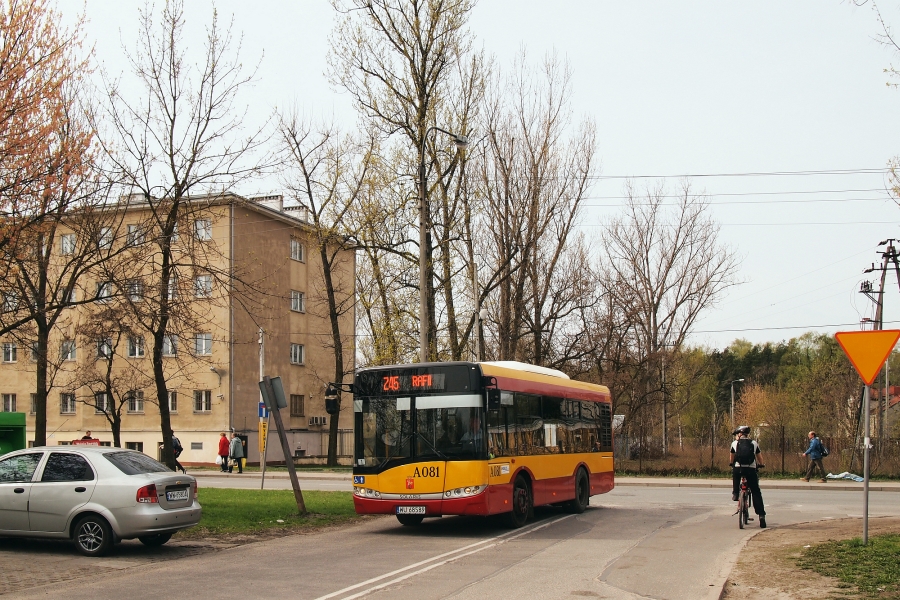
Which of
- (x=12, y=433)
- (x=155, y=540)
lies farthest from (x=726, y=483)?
(x=155, y=540)

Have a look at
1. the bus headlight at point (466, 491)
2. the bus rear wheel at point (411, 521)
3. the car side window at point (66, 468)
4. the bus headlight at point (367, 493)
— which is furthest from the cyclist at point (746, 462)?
the car side window at point (66, 468)

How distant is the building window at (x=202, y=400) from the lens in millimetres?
48688

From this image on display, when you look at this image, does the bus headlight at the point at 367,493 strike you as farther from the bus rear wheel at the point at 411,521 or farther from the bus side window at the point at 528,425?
the bus side window at the point at 528,425

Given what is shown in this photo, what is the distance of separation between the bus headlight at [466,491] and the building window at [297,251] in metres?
40.1

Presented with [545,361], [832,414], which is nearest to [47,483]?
[545,361]

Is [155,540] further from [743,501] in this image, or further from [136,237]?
[743,501]

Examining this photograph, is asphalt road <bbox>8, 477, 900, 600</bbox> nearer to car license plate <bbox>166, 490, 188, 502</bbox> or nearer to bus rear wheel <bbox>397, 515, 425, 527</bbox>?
bus rear wheel <bbox>397, 515, 425, 527</bbox>

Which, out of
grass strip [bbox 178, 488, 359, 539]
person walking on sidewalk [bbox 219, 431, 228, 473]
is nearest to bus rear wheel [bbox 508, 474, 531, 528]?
grass strip [bbox 178, 488, 359, 539]

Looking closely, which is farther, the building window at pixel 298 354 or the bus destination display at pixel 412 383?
the building window at pixel 298 354

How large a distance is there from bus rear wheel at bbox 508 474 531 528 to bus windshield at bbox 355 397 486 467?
1.78m

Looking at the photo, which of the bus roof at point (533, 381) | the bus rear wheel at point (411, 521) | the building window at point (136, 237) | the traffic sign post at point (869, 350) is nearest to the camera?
the traffic sign post at point (869, 350)

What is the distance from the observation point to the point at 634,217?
2053 inches

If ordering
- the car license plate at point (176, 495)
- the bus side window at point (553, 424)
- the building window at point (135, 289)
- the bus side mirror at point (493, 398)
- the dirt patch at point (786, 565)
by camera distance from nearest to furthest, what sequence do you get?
the dirt patch at point (786, 565), the car license plate at point (176, 495), the bus side mirror at point (493, 398), the building window at point (135, 289), the bus side window at point (553, 424)

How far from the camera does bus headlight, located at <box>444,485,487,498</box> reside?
15.0 meters
